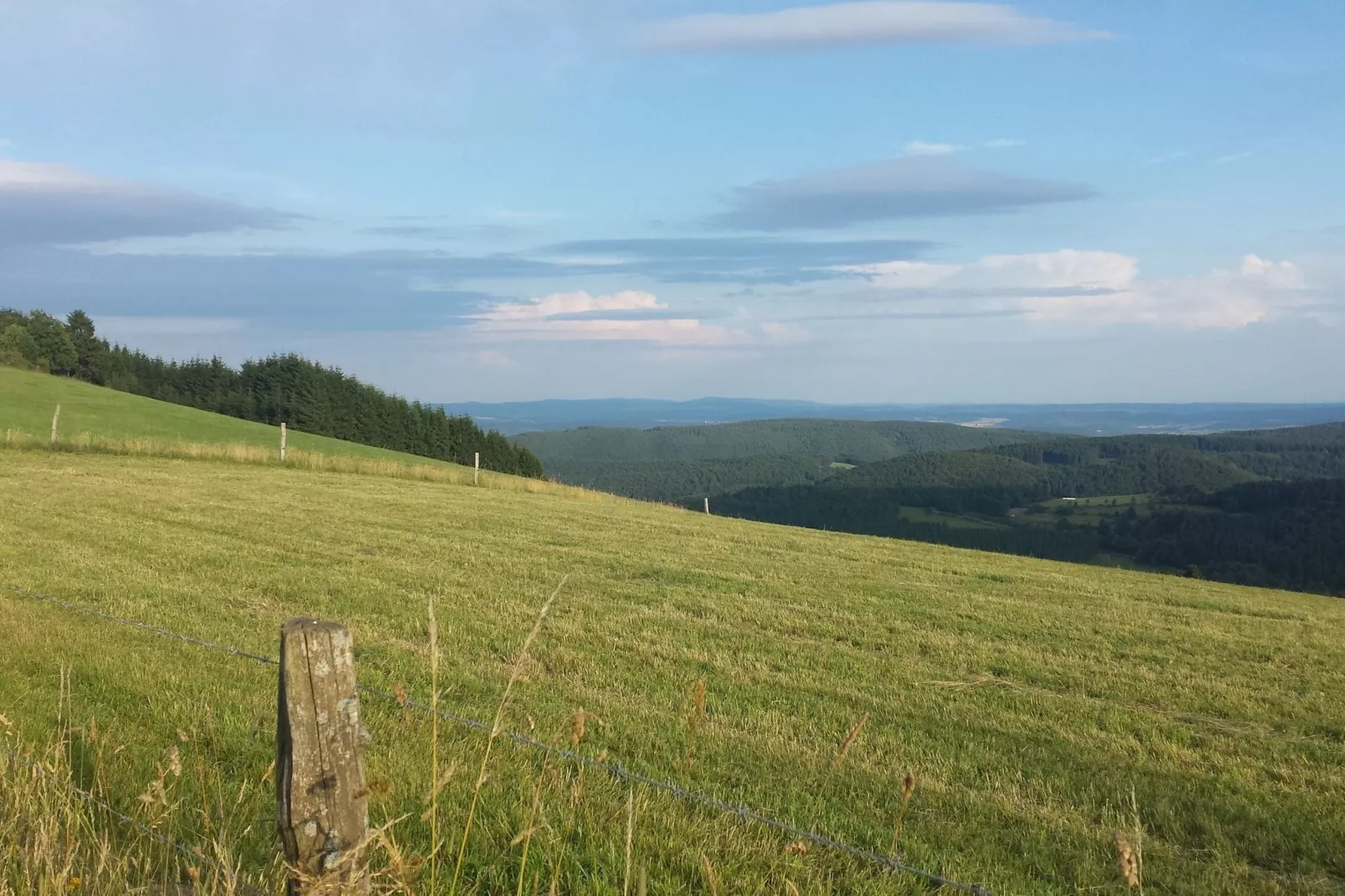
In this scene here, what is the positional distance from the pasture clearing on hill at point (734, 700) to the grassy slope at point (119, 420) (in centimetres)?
3174

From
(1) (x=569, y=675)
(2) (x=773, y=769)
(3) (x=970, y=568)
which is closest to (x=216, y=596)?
(1) (x=569, y=675)

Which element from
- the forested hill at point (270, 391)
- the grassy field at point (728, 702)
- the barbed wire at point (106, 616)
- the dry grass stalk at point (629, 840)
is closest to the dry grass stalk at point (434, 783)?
the grassy field at point (728, 702)

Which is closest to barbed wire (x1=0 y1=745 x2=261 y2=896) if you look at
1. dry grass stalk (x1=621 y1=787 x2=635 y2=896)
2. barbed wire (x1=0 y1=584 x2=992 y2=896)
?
barbed wire (x1=0 y1=584 x2=992 y2=896)

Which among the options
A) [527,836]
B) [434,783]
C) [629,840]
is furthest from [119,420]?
[629,840]

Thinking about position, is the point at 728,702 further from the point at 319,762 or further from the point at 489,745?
the point at 319,762

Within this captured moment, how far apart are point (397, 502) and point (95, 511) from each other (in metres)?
7.61

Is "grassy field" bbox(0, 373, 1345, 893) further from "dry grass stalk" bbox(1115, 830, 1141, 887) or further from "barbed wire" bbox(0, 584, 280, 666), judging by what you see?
"dry grass stalk" bbox(1115, 830, 1141, 887)

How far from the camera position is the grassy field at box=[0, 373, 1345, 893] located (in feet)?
15.7

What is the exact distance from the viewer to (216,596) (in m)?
11.0

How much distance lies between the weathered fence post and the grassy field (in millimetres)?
614

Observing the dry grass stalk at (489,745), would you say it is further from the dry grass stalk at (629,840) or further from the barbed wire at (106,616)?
the barbed wire at (106,616)

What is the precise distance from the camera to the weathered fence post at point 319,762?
299 cm

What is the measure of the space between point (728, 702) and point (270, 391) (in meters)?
97.9

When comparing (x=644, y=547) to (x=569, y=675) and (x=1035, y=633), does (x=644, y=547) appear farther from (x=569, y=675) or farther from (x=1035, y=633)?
(x=569, y=675)
